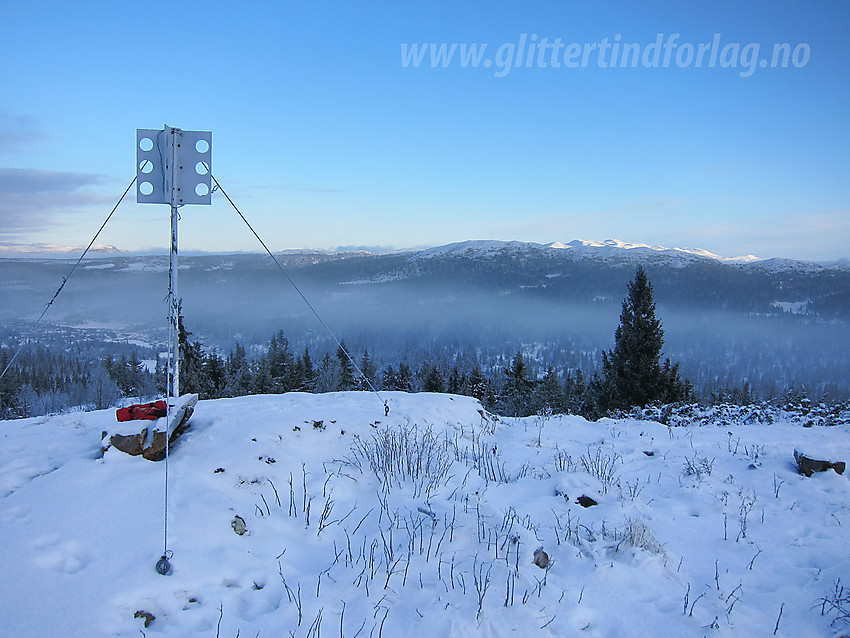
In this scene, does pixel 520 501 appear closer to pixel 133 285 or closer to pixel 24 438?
pixel 24 438

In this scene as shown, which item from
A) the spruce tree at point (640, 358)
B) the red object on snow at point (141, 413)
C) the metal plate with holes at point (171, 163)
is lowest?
the spruce tree at point (640, 358)

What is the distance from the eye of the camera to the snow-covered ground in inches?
126

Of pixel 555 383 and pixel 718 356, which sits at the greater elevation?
pixel 555 383

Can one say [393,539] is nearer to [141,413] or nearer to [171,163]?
[141,413]

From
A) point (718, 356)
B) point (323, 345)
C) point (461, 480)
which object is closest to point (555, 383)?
point (461, 480)

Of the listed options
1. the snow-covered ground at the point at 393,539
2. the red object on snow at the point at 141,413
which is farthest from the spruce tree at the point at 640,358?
the red object on snow at the point at 141,413

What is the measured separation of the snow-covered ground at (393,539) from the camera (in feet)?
10.5

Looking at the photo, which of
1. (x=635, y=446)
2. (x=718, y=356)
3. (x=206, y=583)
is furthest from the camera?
(x=718, y=356)

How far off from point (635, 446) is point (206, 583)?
6.93 metres

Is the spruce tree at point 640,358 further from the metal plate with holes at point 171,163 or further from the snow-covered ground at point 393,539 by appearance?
the metal plate with holes at point 171,163

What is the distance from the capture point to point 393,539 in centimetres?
421

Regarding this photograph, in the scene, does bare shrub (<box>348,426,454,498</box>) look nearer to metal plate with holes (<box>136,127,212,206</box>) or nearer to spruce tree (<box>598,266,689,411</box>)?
metal plate with holes (<box>136,127,212,206</box>)

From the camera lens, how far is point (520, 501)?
5242 mm

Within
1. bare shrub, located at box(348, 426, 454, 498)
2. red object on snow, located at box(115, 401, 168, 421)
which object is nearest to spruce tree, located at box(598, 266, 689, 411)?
bare shrub, located at box(348, 426, 454, 498)
